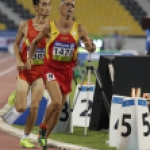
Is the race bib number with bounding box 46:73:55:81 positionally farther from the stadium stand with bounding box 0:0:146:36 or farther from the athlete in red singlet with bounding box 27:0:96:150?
the stadium stand with bounding box 0:0:146:36

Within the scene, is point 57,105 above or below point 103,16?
above

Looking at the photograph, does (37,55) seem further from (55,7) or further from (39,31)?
(55,7)

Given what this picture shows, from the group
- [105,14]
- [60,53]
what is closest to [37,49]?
[60,53]

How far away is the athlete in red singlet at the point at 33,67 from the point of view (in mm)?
9430

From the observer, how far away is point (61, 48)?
29.6 feet

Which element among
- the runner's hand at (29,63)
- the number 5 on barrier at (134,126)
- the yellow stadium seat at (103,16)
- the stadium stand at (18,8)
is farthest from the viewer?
the stadium stand at (18,8)

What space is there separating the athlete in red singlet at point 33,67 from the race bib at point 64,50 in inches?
18.6

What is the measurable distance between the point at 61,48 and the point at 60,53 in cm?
6

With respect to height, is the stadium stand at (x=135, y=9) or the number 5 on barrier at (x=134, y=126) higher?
the number 5 on barrier at (x=134, y=126)

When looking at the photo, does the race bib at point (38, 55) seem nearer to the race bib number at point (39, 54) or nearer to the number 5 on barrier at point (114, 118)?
the race bib number at point (39, 54)

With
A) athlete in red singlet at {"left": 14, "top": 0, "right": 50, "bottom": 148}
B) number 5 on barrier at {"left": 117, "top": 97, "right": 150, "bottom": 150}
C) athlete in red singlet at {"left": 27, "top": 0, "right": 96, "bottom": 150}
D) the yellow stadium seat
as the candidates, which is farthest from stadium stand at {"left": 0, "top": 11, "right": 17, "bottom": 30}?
number 5 on barrier at {"left": 117, "top": 97, "right": 150, "bottom": 150}

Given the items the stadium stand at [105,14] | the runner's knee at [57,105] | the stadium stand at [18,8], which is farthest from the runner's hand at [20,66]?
the stadium stand at [18,8]

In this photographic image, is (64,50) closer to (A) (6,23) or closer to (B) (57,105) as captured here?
(B) (57,105)

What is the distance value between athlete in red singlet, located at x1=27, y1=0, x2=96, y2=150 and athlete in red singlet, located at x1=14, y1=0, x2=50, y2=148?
0.36 metres
